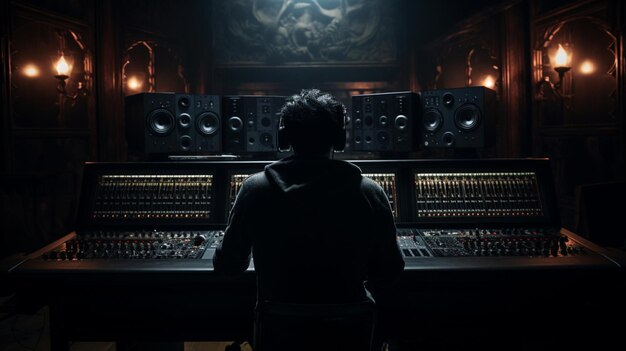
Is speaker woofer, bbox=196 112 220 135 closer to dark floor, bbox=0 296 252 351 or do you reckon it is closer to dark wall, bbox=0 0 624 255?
dark floor, bbox=0 296 252 351

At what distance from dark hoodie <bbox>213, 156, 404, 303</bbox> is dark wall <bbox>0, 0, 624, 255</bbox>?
333 cm

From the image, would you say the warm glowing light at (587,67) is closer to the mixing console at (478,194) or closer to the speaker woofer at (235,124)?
the mixing console at (478,194)

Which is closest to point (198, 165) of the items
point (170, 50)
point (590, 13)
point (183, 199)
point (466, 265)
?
point (183, 199)

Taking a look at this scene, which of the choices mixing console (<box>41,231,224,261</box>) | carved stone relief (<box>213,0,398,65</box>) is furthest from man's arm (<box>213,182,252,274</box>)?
carved stone relief (<box>213,0,398,65</box>)

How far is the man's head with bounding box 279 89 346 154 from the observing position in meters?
1.50

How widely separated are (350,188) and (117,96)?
4831 mm

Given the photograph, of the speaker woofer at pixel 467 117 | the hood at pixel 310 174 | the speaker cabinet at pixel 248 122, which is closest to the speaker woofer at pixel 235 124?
the speaker cabinet at pixel 248 122

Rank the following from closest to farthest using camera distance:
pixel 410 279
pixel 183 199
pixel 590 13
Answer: pixel 410 279 → pixel 183 199 → pixel 590 13

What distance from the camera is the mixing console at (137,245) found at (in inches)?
85.6

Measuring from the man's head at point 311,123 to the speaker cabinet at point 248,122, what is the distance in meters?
1.44

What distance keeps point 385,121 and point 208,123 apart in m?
1.07

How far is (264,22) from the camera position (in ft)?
23.6

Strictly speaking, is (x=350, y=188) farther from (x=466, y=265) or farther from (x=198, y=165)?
(x=198, y=165)

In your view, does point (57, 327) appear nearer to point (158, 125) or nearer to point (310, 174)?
point (158, 125)
